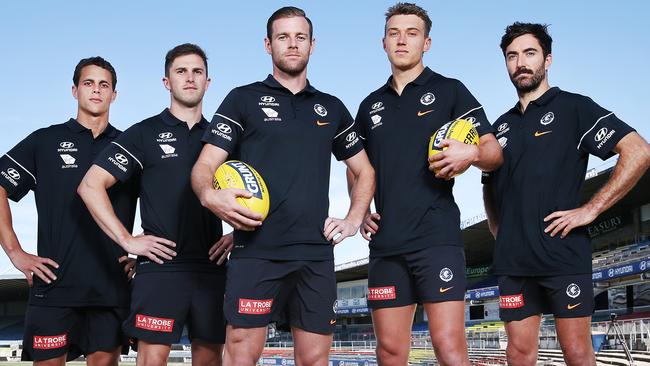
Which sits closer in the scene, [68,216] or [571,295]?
[571,295]

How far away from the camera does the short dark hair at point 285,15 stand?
14.1 feet

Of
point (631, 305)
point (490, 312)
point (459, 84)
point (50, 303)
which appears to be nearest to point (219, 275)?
point (50, 303)

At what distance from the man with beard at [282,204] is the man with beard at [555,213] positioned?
1.32 metres

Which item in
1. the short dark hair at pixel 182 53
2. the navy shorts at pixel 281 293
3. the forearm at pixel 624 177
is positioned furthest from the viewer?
the short dark hair at pixel 182 53

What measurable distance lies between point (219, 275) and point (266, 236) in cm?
91

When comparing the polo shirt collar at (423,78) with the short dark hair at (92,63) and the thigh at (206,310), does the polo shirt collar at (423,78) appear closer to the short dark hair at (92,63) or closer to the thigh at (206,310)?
the thigh at (206,310)

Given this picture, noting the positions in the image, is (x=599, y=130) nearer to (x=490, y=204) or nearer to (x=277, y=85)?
(x=490, y=204)

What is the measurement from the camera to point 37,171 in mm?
5367

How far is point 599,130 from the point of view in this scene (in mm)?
4945

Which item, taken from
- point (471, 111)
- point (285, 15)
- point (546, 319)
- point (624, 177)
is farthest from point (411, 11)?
point (546, 319)

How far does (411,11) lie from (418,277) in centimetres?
177

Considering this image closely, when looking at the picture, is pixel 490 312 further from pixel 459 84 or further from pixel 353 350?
pixel 459 84

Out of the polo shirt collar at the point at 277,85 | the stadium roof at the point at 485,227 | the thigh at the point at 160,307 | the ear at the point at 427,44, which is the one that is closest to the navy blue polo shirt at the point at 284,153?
the polo shirt collar at the point at 277,85

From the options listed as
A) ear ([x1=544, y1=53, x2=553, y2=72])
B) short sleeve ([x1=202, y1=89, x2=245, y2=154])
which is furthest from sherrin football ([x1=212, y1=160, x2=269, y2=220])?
ear ([x1=544, y1=53, x2=553, y2=72])
